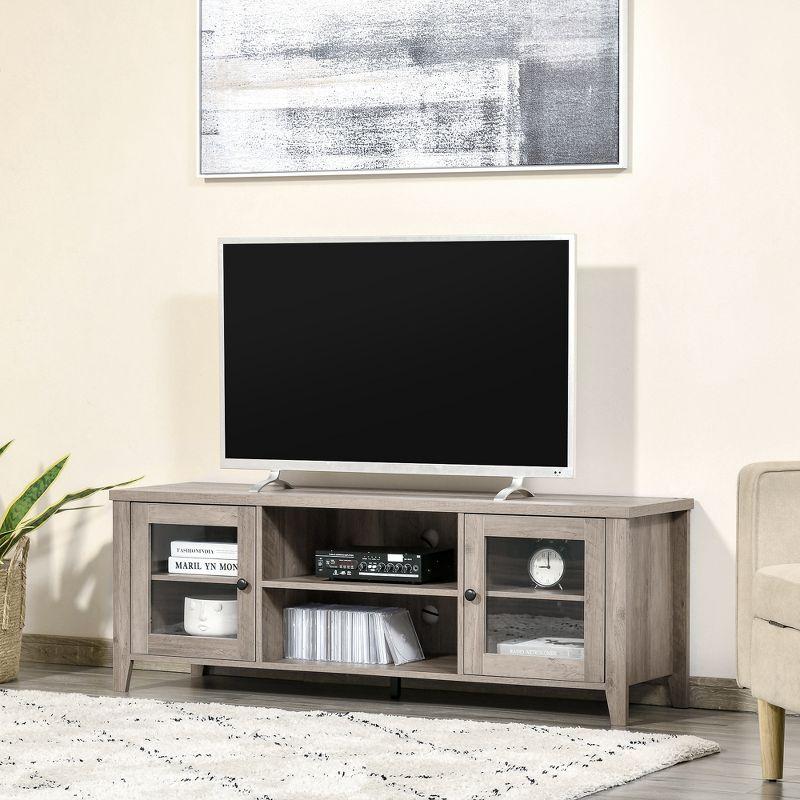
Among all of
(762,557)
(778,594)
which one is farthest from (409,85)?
(778,594)

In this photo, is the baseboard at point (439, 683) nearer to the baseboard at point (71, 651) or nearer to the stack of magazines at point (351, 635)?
the baseboard at point (71, 651)

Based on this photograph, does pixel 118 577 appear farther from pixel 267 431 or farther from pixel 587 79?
pixel 587 79

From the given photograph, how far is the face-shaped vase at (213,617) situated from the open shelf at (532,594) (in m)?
0.78

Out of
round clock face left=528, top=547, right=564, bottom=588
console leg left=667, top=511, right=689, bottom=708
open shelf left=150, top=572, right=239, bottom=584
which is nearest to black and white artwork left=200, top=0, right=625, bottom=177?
console leg left=667, top=511, right=689, bottom=708

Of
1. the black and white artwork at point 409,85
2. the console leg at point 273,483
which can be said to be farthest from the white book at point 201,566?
the black and white artwork at point 409,85

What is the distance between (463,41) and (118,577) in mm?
1907

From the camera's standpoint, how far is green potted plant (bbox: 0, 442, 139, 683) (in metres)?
4.20

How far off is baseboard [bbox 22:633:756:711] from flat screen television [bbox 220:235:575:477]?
2.26 ft

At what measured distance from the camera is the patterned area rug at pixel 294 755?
9.41 ft

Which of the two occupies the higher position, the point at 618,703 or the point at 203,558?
the point at 203,558

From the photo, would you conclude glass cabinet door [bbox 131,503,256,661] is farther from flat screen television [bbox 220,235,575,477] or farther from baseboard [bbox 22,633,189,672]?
baseboard [bbox 22,633,189,672]

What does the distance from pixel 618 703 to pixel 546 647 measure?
0.78 ft

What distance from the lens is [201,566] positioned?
4.04m

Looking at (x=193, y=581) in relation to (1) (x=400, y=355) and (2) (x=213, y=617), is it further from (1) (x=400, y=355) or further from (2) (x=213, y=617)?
(1) (x=400, y=355)
